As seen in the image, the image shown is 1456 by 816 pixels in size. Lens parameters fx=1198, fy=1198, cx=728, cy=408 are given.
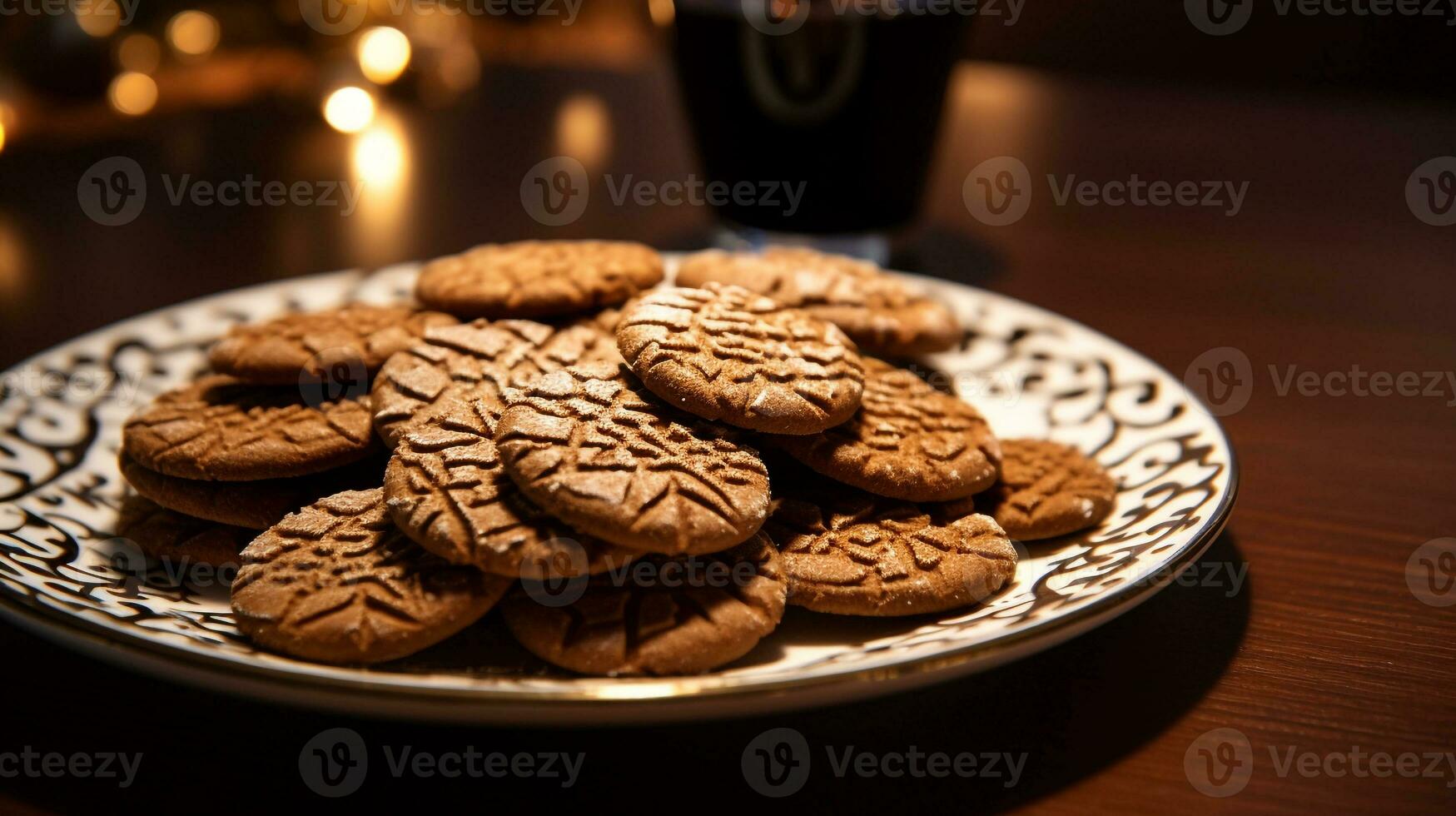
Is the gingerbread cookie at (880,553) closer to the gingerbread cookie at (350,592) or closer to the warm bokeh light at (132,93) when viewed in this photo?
the gingerbread cookie at (350,592)
